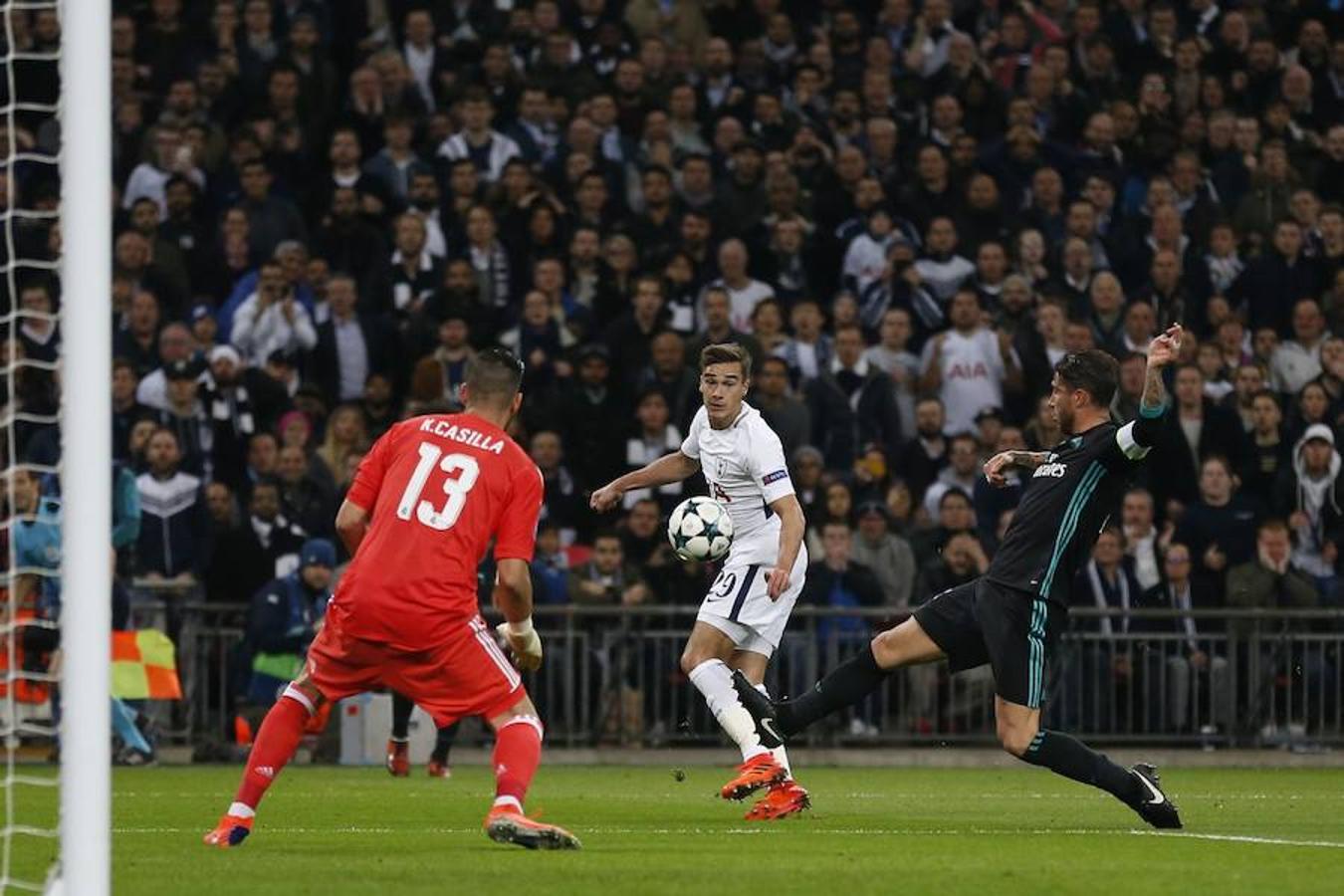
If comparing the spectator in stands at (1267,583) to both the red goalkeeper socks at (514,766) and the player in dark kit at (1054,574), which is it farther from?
the red goalkeeper socks at (514,766)

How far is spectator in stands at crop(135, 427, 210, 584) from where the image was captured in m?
20.0

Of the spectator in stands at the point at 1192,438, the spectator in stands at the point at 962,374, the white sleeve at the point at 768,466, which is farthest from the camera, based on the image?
the spectator in stands at the point at 962,374

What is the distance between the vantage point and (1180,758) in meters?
20.2

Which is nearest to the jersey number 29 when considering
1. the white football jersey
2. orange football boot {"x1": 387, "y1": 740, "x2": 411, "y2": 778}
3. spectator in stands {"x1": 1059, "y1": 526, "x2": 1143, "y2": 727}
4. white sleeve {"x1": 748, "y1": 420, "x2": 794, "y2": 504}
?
white sleeve {"x1": 748, "y1": 420, "x2": 794, "y2": 504}

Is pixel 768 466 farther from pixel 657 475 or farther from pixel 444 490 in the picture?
pixel 444 490

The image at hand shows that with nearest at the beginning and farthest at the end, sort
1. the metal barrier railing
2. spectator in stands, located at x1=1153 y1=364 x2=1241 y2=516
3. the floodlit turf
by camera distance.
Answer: the floodlit turf → the metal barrier railing → spectator in stands, located at x1=1153 y1=364 x2=1241 y2=516

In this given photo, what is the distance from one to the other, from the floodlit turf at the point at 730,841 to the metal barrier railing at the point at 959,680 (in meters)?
2.89

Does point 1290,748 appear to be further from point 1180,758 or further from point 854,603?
point 854,603

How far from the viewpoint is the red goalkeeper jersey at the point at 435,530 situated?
33.1 ft

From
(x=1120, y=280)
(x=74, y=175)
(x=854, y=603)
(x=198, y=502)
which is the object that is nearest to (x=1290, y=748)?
(x=854, y=603)

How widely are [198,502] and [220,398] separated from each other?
0.97m

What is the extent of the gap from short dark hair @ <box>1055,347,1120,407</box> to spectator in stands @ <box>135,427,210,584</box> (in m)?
9.72

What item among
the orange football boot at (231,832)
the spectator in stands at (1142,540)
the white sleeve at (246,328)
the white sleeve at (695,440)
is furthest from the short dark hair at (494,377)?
the white sleeve at (246,328)

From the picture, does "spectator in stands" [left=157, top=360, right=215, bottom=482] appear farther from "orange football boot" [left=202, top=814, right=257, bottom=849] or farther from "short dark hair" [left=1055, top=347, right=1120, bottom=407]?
"orange football boot" [left=202, top=814, right=257, bottom=849]
